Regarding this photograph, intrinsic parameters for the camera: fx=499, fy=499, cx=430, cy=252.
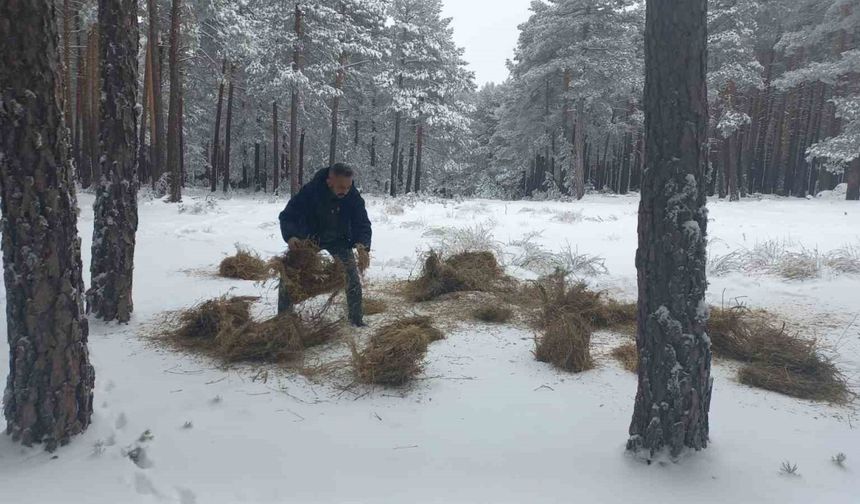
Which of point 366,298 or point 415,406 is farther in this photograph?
point 366,298

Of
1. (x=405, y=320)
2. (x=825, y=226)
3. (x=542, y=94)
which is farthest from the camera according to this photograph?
(x=542, y=94)

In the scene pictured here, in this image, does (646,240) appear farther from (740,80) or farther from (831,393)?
(740,80)

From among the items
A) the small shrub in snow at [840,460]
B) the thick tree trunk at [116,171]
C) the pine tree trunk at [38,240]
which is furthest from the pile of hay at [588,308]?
the thick tree trunk at [116,171]

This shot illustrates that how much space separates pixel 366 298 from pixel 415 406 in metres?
2.68

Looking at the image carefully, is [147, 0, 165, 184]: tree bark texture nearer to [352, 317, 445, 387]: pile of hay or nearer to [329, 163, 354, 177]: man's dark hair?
[329, 163, 354, 177]: man's dark hair

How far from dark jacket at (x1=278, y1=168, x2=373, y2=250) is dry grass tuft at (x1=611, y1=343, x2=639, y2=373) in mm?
2561

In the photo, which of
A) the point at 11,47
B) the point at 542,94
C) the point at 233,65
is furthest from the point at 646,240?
the point at 542,94

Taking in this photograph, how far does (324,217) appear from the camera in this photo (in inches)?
192

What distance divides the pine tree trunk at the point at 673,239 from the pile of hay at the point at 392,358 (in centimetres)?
160

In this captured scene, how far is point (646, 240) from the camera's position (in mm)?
2656

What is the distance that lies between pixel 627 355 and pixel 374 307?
8.81 ft

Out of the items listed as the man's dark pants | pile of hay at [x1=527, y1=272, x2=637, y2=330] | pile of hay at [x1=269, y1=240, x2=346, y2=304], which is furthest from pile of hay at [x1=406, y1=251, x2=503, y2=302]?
pile of hay at [x1=269, y1=240, x2=346, y2=304]

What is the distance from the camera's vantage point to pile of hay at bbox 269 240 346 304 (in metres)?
4.54

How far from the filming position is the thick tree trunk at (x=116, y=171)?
446 centimetres
